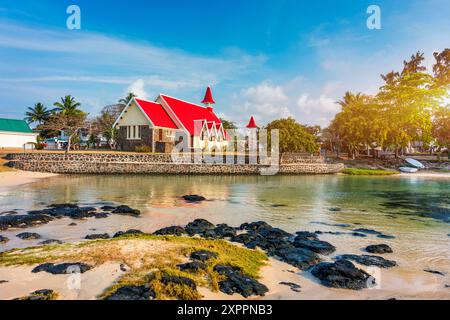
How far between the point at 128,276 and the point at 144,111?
35.6 m

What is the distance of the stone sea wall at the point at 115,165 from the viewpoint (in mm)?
33844

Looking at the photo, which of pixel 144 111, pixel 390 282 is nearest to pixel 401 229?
pixel 390 282

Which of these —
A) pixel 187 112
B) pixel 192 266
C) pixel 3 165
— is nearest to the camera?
pixel 192 266

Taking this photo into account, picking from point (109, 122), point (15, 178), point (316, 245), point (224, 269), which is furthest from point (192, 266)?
point (109, 122)

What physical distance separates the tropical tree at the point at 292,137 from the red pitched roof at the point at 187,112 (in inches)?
517

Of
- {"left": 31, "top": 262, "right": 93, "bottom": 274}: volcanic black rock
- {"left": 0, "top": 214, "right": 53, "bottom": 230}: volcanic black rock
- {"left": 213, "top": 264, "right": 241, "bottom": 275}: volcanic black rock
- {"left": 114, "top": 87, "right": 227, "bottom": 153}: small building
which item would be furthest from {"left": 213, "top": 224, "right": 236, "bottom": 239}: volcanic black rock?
{"left": 114, "top": 87, "right": 227, "bottom": 153}: small building

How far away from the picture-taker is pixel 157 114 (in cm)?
4206

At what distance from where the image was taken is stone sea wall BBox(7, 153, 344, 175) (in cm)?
3384

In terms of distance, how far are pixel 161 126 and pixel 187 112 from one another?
9.35 m

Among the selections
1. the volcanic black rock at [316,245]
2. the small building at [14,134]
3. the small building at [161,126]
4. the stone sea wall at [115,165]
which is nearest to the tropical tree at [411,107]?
the stone sea wall at [115,165]

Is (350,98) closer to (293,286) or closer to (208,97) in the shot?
(208,97)

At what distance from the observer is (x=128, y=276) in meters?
6.17

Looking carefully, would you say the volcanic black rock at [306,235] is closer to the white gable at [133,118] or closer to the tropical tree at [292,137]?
the tropical tree at [292,137]
